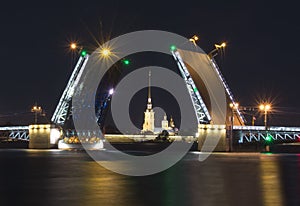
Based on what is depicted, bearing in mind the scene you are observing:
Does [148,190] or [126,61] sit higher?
[126,61]

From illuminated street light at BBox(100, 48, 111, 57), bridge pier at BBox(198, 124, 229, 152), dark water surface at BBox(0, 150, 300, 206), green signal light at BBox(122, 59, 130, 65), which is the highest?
illuminated street light at BBox(100, 48, 111, 57)

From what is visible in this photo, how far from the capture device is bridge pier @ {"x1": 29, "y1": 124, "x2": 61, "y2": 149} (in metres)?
50.9

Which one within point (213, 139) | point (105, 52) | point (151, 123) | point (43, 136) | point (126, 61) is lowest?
point (213, 139)

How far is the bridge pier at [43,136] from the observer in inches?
2004

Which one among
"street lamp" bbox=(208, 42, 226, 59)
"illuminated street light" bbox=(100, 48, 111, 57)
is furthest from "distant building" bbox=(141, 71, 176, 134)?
"illuminated street light" bbox=(100, 48, 111, 57)

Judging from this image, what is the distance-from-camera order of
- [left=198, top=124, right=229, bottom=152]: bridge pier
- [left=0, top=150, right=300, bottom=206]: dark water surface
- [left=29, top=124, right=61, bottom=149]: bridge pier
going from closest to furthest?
1. [left=0, top=150, right=300, bottom=206]: dark water surface
2. [left=198, top=124, right=229, bottom=152]: bridge pier
3. [left=29, top=124, right=61, bottom=149]: bridge pier

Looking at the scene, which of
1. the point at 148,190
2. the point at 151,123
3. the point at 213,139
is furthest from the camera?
the point at 151,123

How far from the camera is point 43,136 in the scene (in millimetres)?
51250

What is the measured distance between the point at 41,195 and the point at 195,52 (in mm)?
40699

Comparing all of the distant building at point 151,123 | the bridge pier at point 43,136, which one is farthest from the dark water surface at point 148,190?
the distant building at point 151,123

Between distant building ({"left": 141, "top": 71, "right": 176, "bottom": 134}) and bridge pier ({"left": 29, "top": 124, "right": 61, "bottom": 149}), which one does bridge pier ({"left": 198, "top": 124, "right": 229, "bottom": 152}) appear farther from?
distant building ({"left": 141, "top": 71, "right": 176, "bottom": 134})

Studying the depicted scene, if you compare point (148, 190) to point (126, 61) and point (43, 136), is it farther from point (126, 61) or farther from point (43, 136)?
point (43, 136)

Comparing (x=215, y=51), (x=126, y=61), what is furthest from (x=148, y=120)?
(x=126, y=61)

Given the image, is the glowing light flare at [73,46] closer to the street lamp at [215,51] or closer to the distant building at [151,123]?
the street lamp at [215,51]
